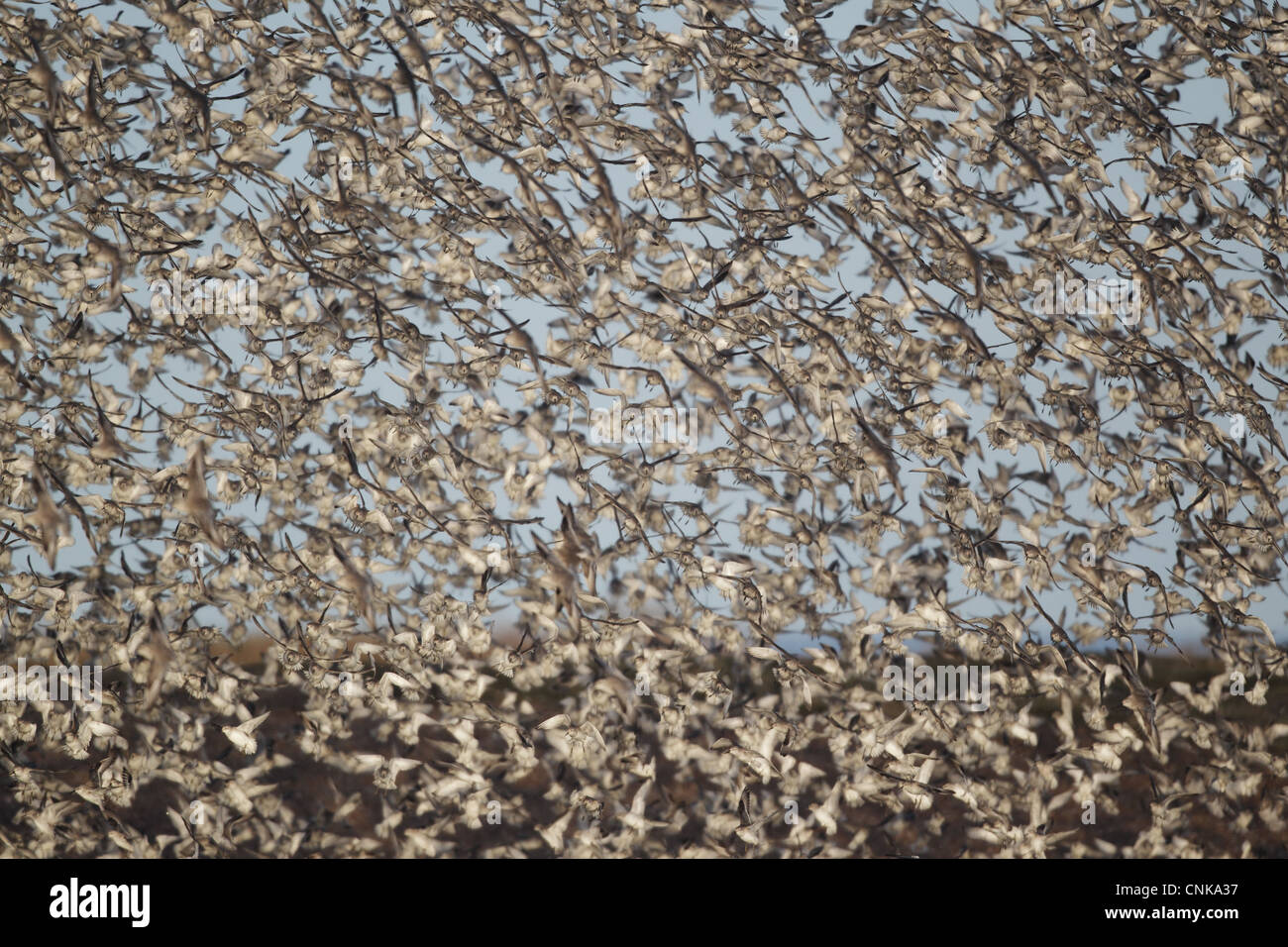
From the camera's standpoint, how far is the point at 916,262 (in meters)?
2.54

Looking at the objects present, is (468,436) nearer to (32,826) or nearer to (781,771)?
(781,771)

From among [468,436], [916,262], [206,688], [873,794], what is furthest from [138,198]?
[873,794]

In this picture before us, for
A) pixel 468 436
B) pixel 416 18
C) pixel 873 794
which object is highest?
pixel 416 18

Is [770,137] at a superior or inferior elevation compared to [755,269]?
superior

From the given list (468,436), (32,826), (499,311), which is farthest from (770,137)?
(32,826)

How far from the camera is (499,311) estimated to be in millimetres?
2451

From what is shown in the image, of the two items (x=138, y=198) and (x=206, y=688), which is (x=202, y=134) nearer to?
(x=138, y=198)

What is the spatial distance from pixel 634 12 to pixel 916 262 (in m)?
0.90

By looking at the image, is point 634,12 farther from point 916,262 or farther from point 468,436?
point 468,436

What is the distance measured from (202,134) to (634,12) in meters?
1.05

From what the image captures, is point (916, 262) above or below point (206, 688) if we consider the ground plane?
above

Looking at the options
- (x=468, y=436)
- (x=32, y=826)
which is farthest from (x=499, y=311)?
(x=32, y=826)

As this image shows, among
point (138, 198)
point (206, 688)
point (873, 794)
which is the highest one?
point (138, 198)

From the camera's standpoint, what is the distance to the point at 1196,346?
8.44 feet
